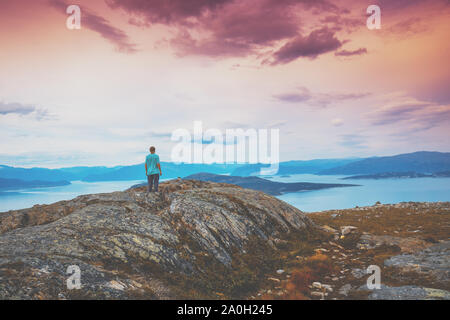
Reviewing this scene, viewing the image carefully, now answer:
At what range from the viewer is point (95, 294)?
9414mm

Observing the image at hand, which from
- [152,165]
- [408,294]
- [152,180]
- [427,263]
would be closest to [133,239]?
[152,165]

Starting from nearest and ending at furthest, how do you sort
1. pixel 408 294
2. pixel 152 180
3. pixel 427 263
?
pixel 408 294 < pixel 427 263 < pixel 152 180

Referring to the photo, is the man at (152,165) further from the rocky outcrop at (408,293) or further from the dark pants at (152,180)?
the rocky outcrop at (408,293)

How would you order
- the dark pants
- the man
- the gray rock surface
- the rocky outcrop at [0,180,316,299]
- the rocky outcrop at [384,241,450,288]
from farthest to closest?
the dark pants → the man → the rocky outcrop at [384,241,450,288] → the gray rock surface → the rocky outcrop at [0,180,316,299]

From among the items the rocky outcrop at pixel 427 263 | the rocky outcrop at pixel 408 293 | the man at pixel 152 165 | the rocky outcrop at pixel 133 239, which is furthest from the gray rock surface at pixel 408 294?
the man at pixel 152 165

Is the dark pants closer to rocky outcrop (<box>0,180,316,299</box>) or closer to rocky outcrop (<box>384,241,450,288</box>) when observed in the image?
rocky outcrop (<box>0,180,316,299</box>)

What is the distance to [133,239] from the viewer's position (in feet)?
45.0

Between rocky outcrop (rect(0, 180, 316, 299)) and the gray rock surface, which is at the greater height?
rocky outcrop (rect(0, 180, 316, 299))

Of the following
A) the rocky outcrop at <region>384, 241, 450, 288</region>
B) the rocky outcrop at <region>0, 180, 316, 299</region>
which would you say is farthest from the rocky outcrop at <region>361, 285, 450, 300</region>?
the rocky outcrop at <region>0, 180, 316, 299</region>

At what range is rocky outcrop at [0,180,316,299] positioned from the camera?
9.77m

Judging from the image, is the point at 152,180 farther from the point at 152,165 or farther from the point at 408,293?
the point at 408,293

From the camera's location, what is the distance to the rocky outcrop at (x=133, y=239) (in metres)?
9.77
